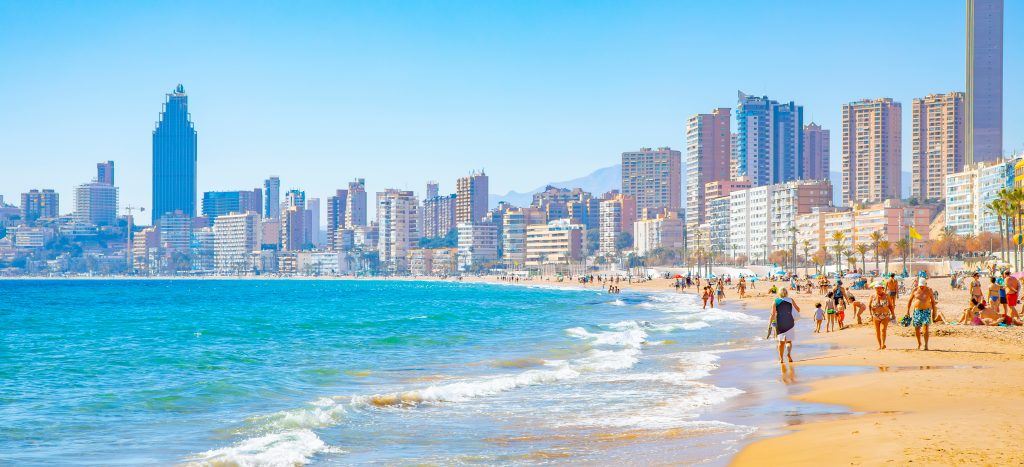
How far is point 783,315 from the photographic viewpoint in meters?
19.5

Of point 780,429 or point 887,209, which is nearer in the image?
point 780,429

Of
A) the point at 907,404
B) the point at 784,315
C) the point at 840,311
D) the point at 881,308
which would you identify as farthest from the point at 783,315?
the point at 840,311

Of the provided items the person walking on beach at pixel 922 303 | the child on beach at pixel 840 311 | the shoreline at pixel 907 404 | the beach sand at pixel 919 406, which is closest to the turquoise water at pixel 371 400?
the shoreline at pixel 907 404

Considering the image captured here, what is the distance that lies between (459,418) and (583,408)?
2147 millimetres

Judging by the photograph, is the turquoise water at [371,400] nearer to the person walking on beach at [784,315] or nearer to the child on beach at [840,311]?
the person walking on beach at [784,315]

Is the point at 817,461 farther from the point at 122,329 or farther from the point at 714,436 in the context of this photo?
the point at 122,329

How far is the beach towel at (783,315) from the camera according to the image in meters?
19.3

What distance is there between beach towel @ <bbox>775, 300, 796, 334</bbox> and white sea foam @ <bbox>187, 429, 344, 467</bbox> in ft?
31.2

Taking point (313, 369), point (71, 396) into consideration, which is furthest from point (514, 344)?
point (71, 396)

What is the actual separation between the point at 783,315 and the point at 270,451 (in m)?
10.7

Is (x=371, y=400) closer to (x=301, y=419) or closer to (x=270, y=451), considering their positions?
(x=301, y=419)

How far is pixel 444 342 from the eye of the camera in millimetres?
35719

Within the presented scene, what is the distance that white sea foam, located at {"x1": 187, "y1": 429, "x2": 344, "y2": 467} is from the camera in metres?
12.6

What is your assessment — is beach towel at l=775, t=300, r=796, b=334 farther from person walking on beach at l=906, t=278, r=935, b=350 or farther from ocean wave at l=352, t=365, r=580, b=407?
ocean wave at l=352, t=365, r=580, b=407
